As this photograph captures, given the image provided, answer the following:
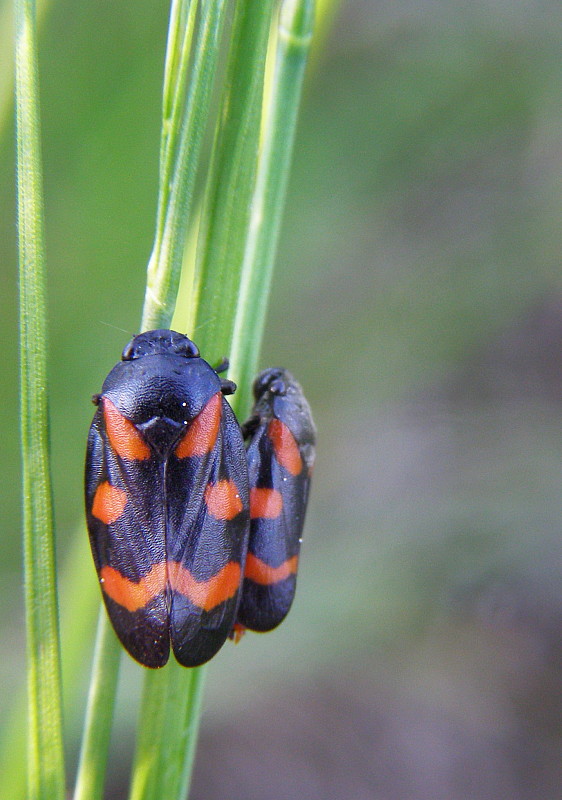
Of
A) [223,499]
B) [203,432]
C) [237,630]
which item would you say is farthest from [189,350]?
[237,630]

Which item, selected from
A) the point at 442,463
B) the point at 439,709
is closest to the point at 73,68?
the point at 442,463

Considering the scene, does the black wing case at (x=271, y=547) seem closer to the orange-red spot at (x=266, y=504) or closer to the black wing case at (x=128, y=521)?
the orange-red spot at (x=266, y=504)

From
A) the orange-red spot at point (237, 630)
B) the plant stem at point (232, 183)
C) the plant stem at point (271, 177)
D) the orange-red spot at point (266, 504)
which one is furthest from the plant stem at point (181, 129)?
the orange-red spot at point (237, 630)

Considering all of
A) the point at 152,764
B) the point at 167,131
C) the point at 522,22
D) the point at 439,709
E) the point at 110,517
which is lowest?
the point at 439,709

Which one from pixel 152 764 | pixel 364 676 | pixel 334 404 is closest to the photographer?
pixel 152 764

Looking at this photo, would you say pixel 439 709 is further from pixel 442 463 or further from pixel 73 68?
pixel 73 68

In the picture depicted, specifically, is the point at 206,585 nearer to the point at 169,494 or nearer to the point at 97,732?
the point at 169,494

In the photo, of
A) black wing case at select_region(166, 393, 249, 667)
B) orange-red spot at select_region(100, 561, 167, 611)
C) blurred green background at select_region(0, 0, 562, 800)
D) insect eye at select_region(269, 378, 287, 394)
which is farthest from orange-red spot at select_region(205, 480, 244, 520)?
blurred green background at select_region(0, 0, 562, 800)
